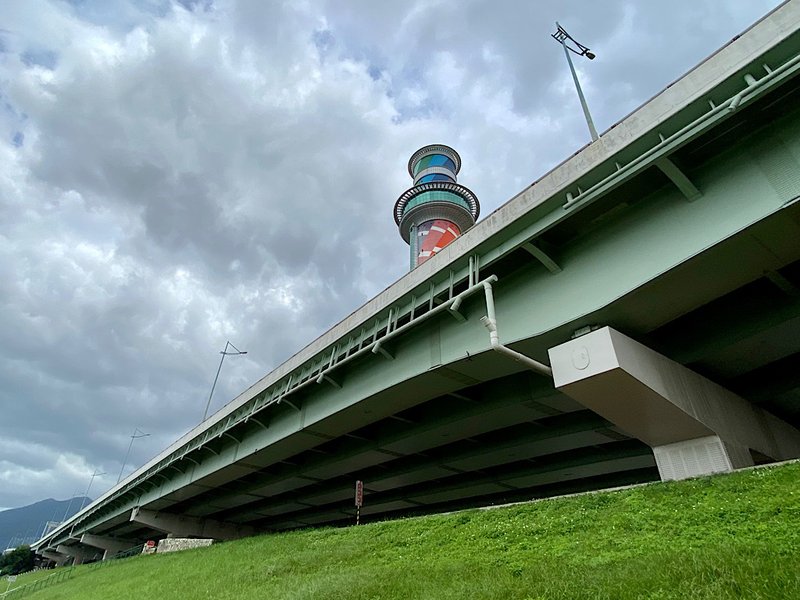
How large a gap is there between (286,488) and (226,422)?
6.37 meters

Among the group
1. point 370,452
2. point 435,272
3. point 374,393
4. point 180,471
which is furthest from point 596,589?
point 180,471

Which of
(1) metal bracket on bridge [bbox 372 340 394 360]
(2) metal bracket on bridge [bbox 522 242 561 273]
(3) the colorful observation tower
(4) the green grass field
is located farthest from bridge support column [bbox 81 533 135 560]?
(2) metal bracket on bridge [bbox 522 242 561 273]

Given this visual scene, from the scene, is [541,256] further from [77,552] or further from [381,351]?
[77,552]

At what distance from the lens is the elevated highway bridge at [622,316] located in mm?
8078

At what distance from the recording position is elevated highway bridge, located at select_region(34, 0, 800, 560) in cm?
808

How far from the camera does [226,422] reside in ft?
75.3

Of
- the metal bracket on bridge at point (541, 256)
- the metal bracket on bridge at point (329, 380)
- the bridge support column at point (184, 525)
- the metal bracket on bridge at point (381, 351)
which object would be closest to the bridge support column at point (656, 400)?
the metal bracket on bridge at point (541, 256)

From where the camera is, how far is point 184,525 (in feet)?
122

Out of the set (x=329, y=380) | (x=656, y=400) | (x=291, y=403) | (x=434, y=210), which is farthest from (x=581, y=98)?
(x=434, y=210)

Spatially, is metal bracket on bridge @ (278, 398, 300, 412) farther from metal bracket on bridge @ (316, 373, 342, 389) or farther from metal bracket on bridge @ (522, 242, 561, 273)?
metal bracket on bridge @ (522, 242, 561, 273)

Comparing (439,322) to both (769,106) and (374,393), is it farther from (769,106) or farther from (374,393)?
(769,106)

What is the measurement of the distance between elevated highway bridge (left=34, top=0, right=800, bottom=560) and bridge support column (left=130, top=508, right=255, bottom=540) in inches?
1013

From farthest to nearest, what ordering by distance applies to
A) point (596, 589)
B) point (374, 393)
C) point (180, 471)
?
point (180, 471) → point (374, 393) → point (596, 589)

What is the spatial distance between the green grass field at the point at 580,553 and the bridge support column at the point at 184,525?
28.6 metres
